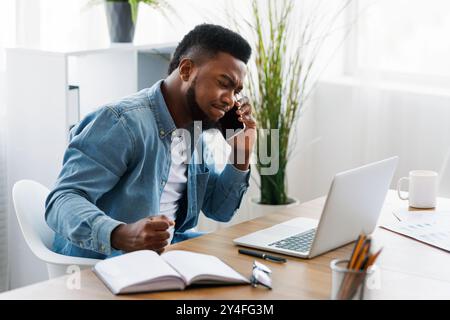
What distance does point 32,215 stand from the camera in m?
2.11

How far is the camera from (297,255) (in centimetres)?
173

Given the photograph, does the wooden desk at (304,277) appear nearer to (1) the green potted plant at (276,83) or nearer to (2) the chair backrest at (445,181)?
(2) the chair backrest at (445,181)

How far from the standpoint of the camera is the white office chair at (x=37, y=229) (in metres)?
1.95

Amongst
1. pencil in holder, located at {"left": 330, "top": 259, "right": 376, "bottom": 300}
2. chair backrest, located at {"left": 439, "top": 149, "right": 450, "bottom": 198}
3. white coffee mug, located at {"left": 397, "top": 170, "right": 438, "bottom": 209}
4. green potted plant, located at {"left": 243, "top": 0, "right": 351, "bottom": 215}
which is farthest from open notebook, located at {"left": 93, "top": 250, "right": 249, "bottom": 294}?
green potted plant, located at {"left": 243, "top": 0, "right": 351, "bottom": 215}

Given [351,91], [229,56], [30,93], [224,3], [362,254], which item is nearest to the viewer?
[362,254]

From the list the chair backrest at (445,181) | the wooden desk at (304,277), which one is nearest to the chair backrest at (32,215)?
the wooden desk at (304,277)

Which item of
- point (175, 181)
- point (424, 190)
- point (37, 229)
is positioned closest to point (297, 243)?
point (175, 181)

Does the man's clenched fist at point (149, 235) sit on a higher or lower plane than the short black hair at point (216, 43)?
lower

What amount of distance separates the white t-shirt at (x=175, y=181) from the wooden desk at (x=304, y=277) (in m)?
0.26

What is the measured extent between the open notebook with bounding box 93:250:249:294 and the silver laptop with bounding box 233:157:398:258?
0.76 ft

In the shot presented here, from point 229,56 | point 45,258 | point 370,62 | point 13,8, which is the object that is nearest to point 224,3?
point 370,62

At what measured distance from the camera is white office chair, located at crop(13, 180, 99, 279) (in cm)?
195
